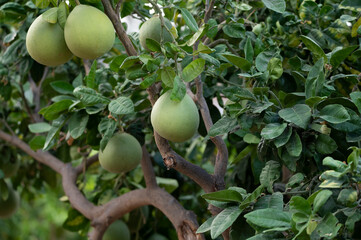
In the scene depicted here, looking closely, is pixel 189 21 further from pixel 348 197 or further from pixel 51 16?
pixel 348 197

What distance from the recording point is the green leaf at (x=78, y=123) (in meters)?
1.50

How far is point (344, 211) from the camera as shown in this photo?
3.18 feet

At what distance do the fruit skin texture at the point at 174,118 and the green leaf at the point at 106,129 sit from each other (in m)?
0.34

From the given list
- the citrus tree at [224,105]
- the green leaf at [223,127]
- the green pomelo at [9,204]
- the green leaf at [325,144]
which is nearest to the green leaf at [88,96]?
the citrus tree at [224,105]

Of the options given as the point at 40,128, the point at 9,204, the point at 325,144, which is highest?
the point at 325,144

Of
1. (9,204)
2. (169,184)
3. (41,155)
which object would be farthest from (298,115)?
(9,204)

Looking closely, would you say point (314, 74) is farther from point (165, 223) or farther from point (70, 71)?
point (70, 71)

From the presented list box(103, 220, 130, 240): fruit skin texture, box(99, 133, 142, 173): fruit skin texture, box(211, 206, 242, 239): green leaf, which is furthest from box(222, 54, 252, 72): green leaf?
box(103, 220, 130, 240): fruit skin texture

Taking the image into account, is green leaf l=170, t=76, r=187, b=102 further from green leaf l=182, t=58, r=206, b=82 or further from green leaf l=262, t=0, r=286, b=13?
green leaf l=262, t=0, r=286, b=13

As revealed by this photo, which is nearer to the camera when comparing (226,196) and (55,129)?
(226,196)

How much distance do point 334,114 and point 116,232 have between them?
1202 millimetres

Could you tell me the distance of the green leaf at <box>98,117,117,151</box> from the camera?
1438 millimetres

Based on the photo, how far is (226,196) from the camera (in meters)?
1.08

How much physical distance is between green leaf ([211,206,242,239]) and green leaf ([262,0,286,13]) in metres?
0.55
